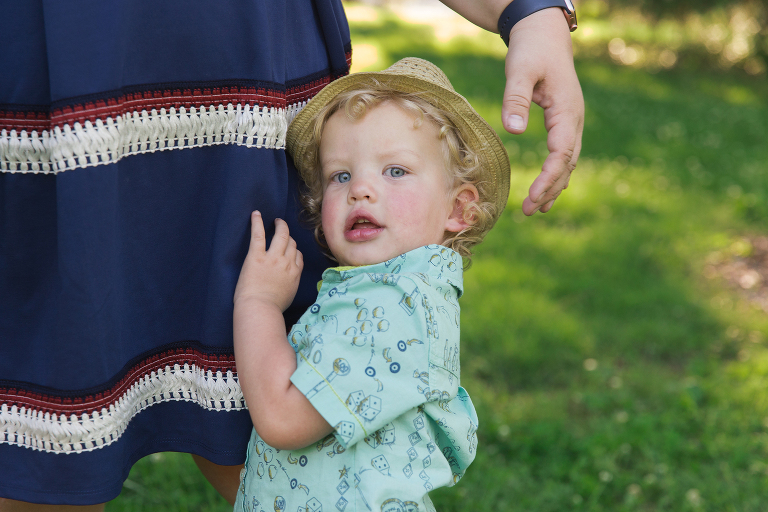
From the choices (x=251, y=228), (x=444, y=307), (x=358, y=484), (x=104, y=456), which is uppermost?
(x=251, y=228)

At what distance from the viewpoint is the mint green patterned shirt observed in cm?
121

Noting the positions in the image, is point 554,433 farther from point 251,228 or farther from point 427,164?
point 251,228

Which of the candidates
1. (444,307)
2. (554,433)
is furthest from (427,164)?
(554,433)

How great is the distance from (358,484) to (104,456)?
457mm

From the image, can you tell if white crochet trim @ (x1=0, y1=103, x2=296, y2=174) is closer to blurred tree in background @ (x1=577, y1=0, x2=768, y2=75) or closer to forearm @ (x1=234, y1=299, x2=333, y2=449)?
forearm @ (x1=234, y1=299, x2=333, y2=449)

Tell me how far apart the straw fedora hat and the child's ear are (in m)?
0.05

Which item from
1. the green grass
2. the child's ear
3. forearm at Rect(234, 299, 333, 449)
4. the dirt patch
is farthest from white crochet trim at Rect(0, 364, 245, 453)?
the dirt patch

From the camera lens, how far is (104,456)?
1.25 m

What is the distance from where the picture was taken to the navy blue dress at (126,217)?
1121 mm

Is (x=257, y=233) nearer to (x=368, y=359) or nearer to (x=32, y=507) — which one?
(x=368, y=359)

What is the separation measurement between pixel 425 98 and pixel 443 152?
124 mm

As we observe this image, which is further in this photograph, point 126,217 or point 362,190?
point 362,190

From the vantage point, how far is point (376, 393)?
3.94ft

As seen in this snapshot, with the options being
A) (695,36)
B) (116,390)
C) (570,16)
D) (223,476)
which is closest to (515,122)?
(570,16)
